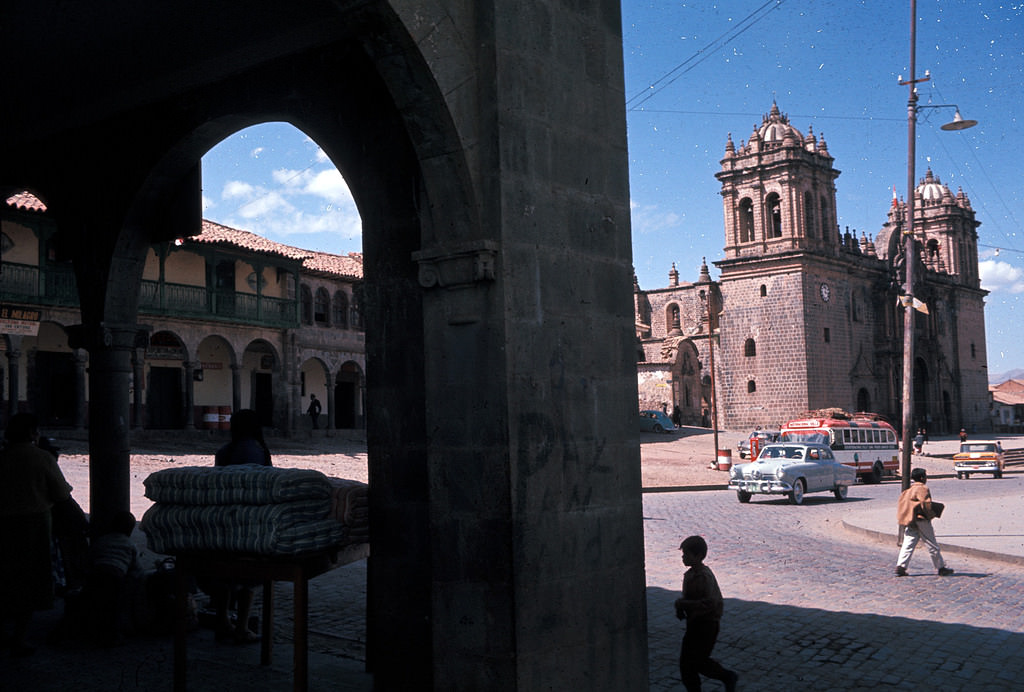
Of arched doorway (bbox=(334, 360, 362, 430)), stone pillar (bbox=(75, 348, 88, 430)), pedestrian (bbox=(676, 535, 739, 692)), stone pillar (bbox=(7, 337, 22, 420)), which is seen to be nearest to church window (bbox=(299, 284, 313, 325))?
arched doorway (bbox=(334, 360, 362, 430))

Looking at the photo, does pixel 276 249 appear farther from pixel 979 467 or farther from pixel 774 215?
pixel 774 215

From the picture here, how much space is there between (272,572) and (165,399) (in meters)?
28.9

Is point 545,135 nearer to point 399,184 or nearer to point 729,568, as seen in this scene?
point 399,184

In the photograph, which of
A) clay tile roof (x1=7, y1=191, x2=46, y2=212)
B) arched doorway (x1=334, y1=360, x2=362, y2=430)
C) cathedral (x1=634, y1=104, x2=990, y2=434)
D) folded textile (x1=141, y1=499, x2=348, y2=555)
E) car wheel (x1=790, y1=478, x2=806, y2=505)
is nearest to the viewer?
folded textile (x1=141, y1=499, x2=348, y2=555)

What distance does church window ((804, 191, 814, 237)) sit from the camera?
5306 cm

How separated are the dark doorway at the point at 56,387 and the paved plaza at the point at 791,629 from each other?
20.5 metres

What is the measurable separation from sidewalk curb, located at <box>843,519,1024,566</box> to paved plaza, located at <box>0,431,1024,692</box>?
0.08 feet

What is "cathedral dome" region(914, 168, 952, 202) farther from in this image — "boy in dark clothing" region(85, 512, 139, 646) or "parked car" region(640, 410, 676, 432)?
"boy in dark clothing" region(85, 512, 139, 646)

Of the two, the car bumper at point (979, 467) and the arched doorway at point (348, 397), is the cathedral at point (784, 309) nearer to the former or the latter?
the car bumper at point (979, 467)

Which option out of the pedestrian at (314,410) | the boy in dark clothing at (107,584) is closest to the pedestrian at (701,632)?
the boy in dark clothing at (107,584)

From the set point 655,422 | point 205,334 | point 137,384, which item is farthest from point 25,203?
point 655,422

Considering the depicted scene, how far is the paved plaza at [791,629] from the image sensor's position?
6.20 m

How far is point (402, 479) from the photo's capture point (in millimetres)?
5488

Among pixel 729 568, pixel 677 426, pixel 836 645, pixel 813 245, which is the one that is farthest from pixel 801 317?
pixel 836 645
